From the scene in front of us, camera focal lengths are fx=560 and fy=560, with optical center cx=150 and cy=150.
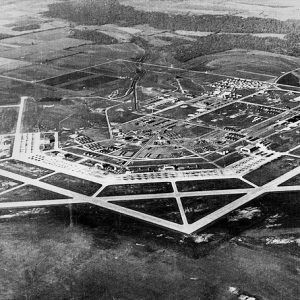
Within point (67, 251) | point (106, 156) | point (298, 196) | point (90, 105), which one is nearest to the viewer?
point (67, 251)

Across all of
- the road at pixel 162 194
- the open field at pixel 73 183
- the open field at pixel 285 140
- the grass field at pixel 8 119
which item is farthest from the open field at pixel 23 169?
the open field at pixel 285 140

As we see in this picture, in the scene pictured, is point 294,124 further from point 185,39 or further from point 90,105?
point 185,39

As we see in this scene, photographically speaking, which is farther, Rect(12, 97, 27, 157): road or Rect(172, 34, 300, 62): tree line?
Rect(172, 34, 300, 62): tree line

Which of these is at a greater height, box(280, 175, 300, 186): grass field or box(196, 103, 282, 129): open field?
box(196, 103, 282, 129): open field

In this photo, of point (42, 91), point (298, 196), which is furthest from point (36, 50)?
point (298, 196)

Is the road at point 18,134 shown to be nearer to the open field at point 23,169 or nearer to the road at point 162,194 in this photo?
the open field at point 23,169

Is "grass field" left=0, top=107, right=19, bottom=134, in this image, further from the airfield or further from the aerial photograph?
the aerial photograph

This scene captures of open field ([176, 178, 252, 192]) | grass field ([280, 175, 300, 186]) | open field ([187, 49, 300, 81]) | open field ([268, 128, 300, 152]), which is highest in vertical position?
open field ([187, 49, 300, 81])

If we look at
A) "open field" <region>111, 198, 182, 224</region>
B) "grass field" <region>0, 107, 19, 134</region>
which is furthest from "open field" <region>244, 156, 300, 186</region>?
"grass field" <region>0, 107, 19, 134</region>
